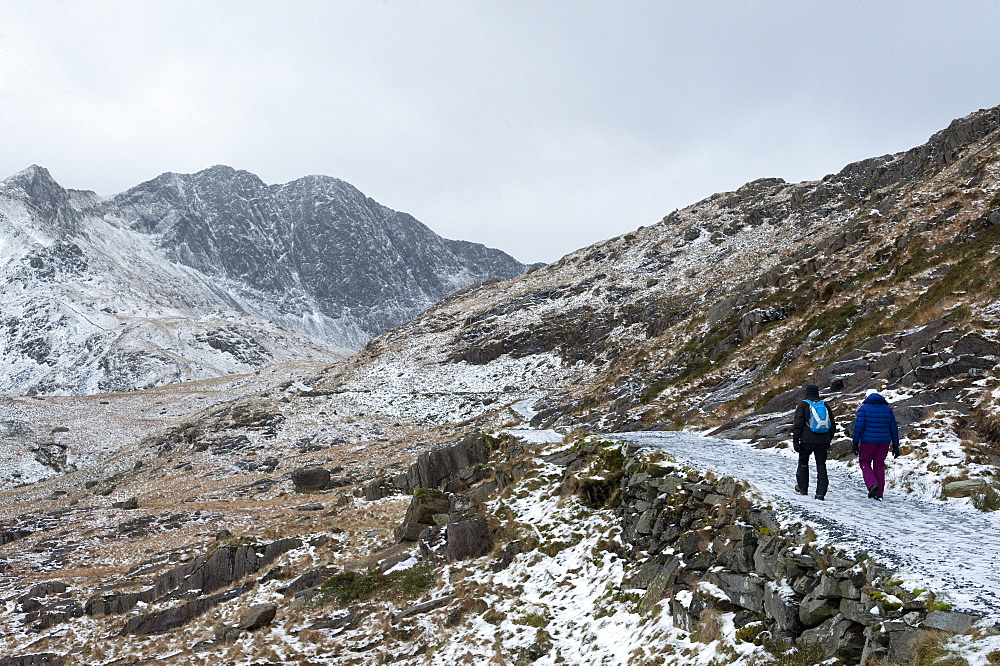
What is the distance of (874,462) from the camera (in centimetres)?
1031

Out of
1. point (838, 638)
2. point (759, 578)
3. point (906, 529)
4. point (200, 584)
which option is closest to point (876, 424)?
point (906, 529)

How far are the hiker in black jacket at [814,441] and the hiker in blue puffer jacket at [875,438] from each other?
19.3 inches

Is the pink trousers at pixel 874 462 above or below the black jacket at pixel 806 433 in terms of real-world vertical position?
below

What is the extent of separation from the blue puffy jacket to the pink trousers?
13 centimetres

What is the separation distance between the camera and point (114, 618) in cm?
1722

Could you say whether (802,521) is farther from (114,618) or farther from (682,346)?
(682,346)

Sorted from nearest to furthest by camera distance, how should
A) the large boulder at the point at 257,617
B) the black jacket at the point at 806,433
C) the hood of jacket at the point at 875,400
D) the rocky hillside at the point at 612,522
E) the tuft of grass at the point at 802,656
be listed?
the tuft of grass at the point at 802,656 → the rocky hillside at the point at 612,522 → the hood of jacket at the point at 875,400 → the black jacket at the point at 806,433 → the large boulder at the point at 257,617

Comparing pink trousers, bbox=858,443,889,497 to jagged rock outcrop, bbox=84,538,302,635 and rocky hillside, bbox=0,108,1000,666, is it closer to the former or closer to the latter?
rocky hillside, bbox=0,108,1000,666

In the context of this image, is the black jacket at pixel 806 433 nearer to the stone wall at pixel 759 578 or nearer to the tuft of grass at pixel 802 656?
the stone wall at pixel 759 578

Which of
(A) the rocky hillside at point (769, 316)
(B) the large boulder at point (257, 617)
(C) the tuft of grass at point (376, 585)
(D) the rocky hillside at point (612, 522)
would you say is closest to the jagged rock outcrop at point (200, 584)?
(D) the rocky hillside at point (612, 522)

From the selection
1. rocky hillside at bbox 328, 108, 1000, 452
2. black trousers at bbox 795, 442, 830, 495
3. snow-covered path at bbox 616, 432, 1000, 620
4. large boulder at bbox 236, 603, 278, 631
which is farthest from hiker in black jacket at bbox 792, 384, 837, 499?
large boulder at bbox 236, 603, 278, 631

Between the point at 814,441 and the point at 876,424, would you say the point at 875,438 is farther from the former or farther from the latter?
the point at 814,441

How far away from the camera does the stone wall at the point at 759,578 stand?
612 centimetres

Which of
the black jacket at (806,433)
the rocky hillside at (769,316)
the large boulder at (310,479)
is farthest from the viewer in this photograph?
the large boulder at (310,479)
